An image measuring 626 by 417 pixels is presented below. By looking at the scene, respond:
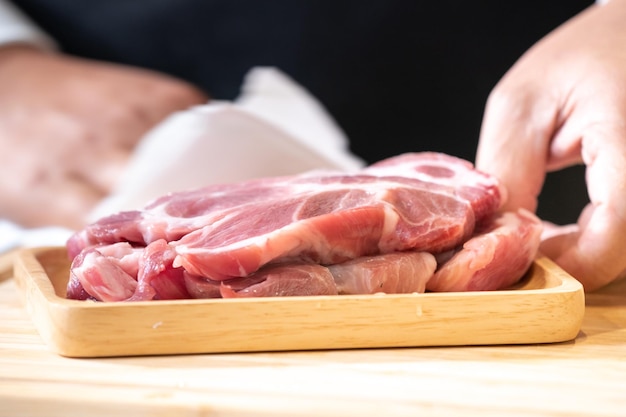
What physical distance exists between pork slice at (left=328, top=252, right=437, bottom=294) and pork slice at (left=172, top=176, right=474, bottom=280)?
2 cm

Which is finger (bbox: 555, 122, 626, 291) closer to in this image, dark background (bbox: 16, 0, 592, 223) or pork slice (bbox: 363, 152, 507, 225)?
pork slice (bbox: 363, 152, 507, 225)

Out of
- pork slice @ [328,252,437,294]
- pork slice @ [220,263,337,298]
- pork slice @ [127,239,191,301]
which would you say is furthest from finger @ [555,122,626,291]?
pork slice @ [127,239,191,301]

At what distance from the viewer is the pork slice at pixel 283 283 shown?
114 cm

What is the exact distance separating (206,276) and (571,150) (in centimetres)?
79

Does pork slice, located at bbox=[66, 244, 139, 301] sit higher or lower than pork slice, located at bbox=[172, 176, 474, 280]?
lower

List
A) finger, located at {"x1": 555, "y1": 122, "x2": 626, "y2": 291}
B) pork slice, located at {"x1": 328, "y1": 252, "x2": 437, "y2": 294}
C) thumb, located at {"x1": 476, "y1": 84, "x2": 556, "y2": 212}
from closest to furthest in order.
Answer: pork slice, located at {"x1": 328, "y1": 252, "x2": 437, "y2": 294}, finger, located at {"x1": 555, "y1": 122, "x2": 626, "y2": 291}, thumb, located at {"x1": 476, "y1": 84, "x2": 556, "y2": 212}

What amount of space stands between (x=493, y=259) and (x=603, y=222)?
244mm

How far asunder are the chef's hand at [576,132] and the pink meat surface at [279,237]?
0.46 feet

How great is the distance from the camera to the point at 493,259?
1.26 m

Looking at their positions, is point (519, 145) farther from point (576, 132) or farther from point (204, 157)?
point (204, 157)

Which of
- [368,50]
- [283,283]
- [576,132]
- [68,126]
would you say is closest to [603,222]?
[576,132]

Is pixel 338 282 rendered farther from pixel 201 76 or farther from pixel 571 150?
pixel 201 76

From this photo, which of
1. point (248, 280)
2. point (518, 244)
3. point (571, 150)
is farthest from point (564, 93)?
point (248, 280)

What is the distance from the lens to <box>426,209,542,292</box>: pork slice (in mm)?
1238
